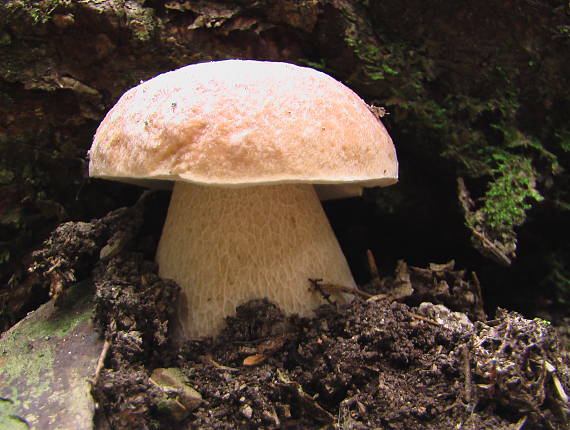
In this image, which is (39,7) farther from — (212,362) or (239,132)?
(212,362)

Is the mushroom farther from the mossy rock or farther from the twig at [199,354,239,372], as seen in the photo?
the mossy rock

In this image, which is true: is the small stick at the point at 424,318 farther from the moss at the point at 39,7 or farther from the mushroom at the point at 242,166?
the moss at the point at 39,7

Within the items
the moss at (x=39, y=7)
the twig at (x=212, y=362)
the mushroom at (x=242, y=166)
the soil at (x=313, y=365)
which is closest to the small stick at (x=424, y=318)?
the soil at (x=313, y=365)

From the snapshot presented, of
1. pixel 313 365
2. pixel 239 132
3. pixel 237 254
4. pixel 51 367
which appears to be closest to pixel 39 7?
pixel 239 132

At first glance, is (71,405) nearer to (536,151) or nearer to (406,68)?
(406,68)

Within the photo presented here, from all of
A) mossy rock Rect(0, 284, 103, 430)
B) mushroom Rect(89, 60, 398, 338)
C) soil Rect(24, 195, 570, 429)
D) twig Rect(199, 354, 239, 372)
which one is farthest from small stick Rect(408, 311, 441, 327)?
mossy rock Rect(0, 284, 103, 430)

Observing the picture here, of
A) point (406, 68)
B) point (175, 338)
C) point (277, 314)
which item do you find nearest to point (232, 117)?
point (277, 314)

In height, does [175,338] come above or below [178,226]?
below
